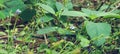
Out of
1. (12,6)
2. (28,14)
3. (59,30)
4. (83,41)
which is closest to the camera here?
(83,41)

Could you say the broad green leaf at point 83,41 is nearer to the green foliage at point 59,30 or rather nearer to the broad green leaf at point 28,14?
the green foliage at point 59,30

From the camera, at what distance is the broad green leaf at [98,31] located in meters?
1.72

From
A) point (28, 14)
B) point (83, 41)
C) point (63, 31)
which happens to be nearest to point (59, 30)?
point (63, 31)

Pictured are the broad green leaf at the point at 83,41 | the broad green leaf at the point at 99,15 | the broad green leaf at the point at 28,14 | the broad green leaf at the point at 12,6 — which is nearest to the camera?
the broad green leaf at the point at 83,41

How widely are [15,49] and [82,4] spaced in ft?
3.81

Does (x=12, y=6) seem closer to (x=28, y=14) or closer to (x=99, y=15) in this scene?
(x=28, y=14)

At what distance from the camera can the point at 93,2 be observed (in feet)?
9.22

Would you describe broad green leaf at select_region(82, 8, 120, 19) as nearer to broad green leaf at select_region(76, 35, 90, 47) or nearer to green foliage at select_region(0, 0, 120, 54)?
green foliage at select_region(0, 0, 120, 54)

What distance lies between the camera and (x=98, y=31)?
5.73 feet

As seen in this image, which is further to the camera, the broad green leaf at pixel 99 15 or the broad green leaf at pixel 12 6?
the broad green leaf at pixel 12 6

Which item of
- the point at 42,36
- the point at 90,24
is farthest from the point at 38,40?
the point at 90,24

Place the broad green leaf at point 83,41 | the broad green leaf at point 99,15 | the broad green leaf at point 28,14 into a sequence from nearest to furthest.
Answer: the broad green leaf at point 83,41 → the broad green leaf at point 99,15 → the broad green leaf at point 28,14

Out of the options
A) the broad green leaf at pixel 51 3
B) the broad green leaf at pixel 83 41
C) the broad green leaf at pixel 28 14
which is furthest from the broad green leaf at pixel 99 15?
the broad green leaf at pixel 28 14

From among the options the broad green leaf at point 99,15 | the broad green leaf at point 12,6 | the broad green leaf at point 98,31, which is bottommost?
the broad green leaf at point 98,31
